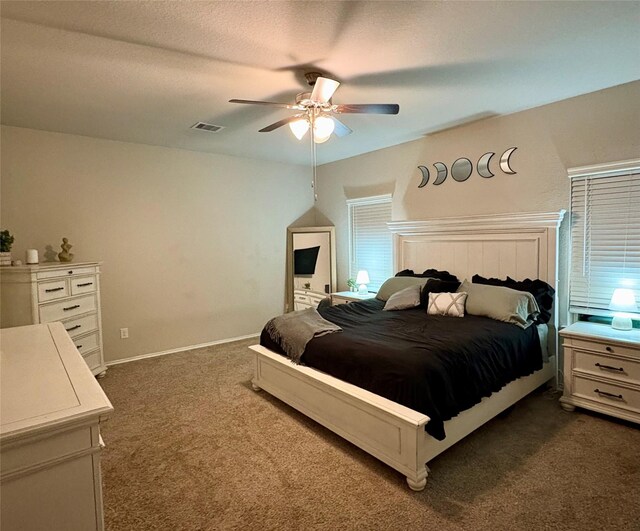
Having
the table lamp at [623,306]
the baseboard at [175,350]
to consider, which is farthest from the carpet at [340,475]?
the baseboard at [175,350]

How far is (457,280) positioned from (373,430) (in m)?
2.25

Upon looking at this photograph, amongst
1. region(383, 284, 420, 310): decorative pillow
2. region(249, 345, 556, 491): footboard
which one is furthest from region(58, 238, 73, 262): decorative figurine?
region(383, 284, 420, 310): decorative pillow

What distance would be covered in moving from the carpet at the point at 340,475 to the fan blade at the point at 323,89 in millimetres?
2338

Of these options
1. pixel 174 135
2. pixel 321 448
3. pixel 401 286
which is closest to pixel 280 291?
pixel 401 286

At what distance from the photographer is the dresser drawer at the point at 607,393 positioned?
2.60 metres

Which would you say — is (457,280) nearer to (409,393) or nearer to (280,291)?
(409,393)

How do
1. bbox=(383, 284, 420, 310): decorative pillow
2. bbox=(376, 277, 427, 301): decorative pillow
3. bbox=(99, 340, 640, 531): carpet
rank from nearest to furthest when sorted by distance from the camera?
1. bbox=(99, 340, 640, 531): carpet
2. bbox=(383, 284, 420, 310): decorative pillow
3. bbox=(376, 277, 427, 301): decorative pillow

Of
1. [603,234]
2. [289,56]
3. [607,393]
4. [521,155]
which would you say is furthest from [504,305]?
[289,56]

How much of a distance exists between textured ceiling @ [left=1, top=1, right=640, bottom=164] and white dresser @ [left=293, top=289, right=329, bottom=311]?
271 cm

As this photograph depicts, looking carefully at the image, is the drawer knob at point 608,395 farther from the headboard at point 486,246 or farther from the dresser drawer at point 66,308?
the dresser drawer at point 66,308

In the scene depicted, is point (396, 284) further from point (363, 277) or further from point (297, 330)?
point (297, 330)

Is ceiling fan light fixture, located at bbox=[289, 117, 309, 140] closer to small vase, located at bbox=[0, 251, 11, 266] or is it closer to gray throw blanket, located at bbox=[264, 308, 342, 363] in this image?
gray throw blanket, located at bbox=[264, 308, 342, 363]

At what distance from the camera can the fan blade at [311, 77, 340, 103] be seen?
2.29 metres

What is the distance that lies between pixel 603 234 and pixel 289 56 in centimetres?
287
